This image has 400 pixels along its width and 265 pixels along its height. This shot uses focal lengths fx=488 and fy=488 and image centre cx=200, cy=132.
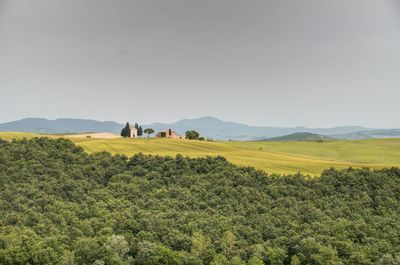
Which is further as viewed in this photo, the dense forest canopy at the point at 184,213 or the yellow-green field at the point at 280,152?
the yellow-green field at the point at 280,152

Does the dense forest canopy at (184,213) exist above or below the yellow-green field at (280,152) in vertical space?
below

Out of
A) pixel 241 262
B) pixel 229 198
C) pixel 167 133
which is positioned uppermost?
pixel 167 133

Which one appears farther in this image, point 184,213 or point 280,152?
point 280,152

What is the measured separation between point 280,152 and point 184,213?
60.9 metres

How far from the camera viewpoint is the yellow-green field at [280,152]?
280 ft

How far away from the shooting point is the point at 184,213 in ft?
180

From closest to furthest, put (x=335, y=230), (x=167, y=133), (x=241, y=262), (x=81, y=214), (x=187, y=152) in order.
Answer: (x=241, y=262), (x=335, y=230), (x=81, y=214), (x=187, y=152), (x=167, y=133)

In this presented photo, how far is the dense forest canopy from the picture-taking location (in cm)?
4603

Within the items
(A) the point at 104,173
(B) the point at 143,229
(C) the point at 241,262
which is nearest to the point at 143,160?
(A) the point at 104,173

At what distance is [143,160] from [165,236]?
1071 inches

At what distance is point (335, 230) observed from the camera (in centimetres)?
4984

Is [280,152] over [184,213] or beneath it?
over

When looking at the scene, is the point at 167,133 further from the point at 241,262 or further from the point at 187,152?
the point at 241,262

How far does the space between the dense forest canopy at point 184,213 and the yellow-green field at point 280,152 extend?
12782mm
